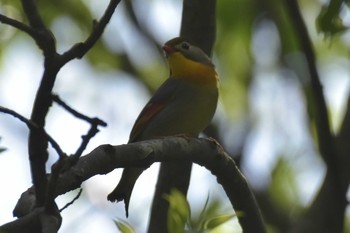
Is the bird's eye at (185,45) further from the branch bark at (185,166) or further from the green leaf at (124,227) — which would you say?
the green leaf at (124,227)

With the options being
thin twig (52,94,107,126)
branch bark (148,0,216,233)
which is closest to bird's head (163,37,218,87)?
branch bark (148,0,216,233)

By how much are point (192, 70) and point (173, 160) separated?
2946 mm

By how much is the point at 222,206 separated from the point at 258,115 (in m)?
4.69

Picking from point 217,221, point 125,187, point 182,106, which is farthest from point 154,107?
point 217,221

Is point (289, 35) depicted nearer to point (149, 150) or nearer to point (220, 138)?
point (220, 138)

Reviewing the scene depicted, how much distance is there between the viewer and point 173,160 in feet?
15.6

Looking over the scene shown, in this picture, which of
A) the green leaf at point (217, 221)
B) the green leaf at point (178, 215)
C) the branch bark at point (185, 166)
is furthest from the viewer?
the branch bark at point (185, 166)

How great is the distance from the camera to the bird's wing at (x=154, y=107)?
6.91 meters

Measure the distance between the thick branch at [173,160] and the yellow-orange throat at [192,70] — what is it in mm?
2013

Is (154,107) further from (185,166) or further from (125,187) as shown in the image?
(125,187)

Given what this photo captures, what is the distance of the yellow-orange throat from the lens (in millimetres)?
7438

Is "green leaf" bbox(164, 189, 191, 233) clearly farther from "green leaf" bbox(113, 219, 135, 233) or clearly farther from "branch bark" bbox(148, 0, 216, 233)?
"branch bark" bbox(148, 0, 216, 233)

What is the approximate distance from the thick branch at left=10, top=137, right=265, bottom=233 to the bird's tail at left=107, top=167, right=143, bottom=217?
789 mm

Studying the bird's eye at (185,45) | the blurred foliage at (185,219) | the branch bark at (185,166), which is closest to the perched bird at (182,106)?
the bird's eye at (185,45)
